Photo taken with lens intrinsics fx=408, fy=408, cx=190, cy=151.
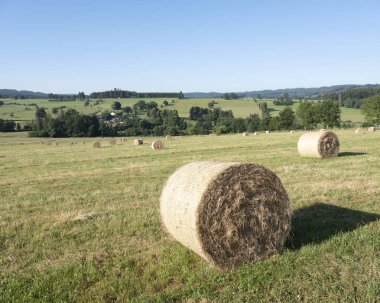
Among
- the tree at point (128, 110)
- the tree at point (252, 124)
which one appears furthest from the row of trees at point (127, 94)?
→ the tree at point (252, 124)

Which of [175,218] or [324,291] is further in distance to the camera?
[175,218]

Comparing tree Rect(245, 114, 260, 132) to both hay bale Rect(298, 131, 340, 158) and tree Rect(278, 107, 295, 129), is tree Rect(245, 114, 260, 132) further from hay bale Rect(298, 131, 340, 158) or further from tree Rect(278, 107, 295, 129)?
hay bale Rect(298, 131, 340, 158)

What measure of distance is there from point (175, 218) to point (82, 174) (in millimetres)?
13237

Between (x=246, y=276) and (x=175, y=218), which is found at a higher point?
(x=175, y=218)

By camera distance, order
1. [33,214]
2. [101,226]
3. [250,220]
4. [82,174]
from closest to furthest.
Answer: [250,220] < [101,226] < [33,214] < [82,174]

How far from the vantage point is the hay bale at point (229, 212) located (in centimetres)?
746

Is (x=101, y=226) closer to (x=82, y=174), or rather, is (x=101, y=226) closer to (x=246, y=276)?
(x=246, y=276)

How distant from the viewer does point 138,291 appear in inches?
261

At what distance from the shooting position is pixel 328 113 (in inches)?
2943

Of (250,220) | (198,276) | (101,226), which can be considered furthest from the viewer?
(101,226)

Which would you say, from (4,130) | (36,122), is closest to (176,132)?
(36,122)

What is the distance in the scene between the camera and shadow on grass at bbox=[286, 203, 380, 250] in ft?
28.0

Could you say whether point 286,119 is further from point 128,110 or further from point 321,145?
point 321,145

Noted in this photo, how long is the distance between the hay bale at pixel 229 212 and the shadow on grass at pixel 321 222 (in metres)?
0.69
